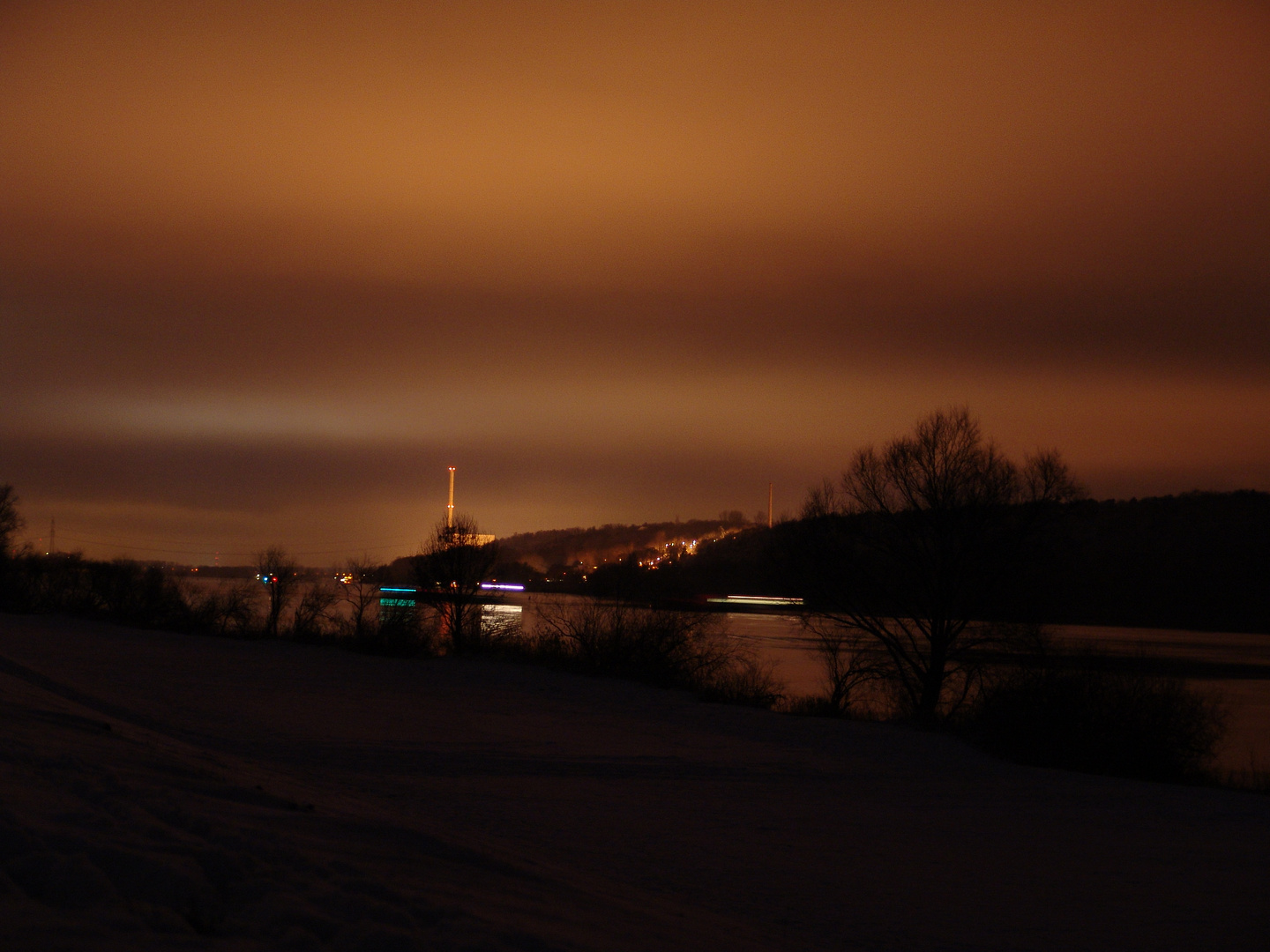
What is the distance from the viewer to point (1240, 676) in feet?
127

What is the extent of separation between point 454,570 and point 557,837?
26108 millimetres

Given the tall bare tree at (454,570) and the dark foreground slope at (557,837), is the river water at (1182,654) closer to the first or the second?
the tall bare tree at (454,570)

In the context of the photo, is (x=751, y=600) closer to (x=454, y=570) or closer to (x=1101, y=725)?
(x=454, y=570)

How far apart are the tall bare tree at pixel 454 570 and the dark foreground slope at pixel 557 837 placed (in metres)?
16.2

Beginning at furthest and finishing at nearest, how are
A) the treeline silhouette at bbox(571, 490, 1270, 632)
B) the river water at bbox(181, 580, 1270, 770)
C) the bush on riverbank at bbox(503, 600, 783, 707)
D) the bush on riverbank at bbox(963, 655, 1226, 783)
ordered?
the treeline silhouette at bbox(571, 490, 1270, 632) → the bush on riverbank at bbox(503, 600, 783, 707) → the river water at bbox(181, 580, 1270, 770) → the bush on riverbank at bbox(963, 655, 1226, 783)

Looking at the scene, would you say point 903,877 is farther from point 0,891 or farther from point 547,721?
point 547,721

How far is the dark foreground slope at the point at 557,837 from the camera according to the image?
5109 millimetres

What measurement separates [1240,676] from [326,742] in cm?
3919

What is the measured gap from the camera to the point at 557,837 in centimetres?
845

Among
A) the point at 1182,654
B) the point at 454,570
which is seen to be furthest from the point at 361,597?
the point at 1182,654

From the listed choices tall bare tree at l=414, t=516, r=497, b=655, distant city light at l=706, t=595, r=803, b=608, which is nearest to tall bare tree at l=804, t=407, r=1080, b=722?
distant city light at l=706, t=595, r=803, b=608

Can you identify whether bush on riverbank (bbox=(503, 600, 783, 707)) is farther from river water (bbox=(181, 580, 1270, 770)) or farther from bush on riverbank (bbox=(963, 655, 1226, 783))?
bush on riverbank (bbox=(963, 655, 1226, 783))

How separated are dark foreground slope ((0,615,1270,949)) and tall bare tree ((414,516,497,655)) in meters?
16.2

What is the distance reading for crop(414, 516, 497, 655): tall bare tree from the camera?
108 ft
